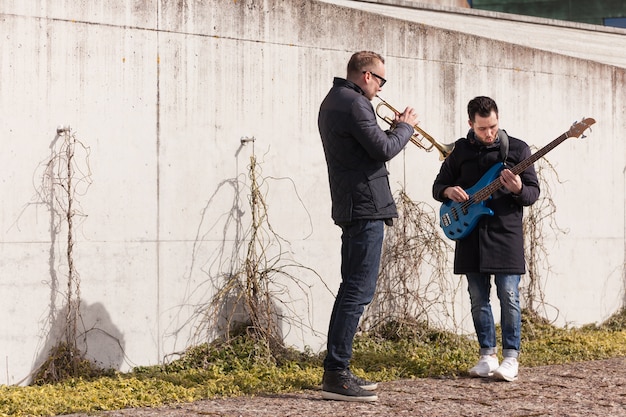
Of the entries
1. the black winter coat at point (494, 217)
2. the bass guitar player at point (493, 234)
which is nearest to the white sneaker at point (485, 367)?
the bass guitar player at point (493, 234)

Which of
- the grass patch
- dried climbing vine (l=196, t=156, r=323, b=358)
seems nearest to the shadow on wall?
the grass patch

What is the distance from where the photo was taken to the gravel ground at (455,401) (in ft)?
16.8

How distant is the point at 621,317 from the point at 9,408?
566 centimetres

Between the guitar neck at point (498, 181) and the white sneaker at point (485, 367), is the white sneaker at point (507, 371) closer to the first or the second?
the white sneaker at point (485, 367)

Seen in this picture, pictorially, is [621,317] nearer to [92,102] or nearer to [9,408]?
[92,102]

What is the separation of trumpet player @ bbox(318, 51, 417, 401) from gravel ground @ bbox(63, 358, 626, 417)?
0.22 m

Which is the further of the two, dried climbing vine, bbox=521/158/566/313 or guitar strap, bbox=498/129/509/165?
dried climbing vine, bbox=521/158/566/313

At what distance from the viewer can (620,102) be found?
927 centimetres

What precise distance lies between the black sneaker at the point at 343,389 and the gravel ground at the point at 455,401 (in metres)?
0.05

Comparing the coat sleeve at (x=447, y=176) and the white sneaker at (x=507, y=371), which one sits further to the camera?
the coat sleeve at (x=447, y=176)

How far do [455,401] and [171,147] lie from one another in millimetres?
2551

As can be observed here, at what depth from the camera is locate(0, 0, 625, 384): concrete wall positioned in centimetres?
625

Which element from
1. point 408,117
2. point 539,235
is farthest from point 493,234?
point 539,235

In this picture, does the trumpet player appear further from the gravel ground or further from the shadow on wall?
the shadow on wall
